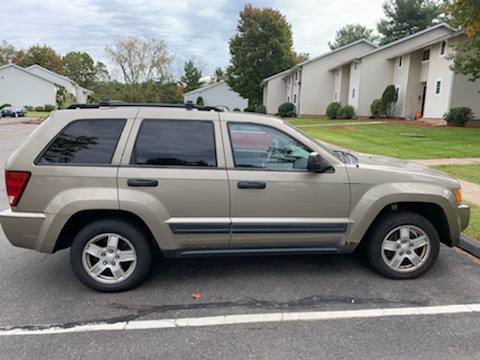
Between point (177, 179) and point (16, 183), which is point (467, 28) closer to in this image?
point (177, 179)

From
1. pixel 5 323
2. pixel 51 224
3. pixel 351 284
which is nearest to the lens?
pixel 5 323

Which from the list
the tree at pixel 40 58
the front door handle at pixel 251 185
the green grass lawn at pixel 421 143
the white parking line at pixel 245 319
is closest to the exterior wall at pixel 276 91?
the green grass lawn at pixel 421 143

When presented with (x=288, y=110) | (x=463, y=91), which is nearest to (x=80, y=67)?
(x=288, y=110)

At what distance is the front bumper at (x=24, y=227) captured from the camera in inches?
144

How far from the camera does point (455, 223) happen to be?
4.17 m

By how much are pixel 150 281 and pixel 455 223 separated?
3.32 m

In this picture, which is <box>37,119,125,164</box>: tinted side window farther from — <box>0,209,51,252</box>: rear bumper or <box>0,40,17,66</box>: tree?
<box>0,40,17,66</box>: tree

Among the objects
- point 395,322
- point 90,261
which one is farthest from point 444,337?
point 90,261

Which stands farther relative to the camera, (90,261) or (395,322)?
(90,261)

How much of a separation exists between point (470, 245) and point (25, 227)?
5.18 m

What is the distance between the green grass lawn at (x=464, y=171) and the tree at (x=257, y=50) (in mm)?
45309

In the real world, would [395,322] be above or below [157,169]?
below

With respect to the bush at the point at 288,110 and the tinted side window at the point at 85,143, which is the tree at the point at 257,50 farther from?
the tinted side window at the point at 85,143

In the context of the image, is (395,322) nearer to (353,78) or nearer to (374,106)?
(374,106)
